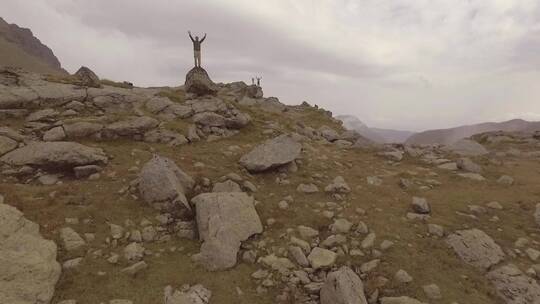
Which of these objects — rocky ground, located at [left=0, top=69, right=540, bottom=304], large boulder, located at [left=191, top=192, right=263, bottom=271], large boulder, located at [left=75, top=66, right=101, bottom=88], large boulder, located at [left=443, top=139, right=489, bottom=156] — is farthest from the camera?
large boulder, located at [left=443, top=139, right=489, bottom=156]

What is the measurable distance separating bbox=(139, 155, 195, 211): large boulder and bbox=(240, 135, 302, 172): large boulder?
3.92 meters

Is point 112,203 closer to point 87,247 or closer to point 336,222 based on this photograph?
point 87,247

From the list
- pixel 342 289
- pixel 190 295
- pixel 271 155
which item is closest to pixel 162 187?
pixel 190 295

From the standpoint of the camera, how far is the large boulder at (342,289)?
33.3 ft

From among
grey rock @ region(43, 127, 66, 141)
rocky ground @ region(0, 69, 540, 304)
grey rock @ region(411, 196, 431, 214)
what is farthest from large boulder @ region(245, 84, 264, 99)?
grey rock @ region(411, 196, 431, 214)

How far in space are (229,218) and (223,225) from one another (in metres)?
0.43

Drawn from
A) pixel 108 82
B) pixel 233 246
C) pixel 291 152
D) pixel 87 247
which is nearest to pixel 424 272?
pixel 233 246

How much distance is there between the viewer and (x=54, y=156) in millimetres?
16078

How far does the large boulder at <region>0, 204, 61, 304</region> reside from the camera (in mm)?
9383

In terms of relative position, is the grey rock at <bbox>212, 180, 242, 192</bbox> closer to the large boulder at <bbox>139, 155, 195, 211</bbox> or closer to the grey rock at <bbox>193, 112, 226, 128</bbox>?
the large boulder at <bbox>139, 155, 195, 211</bbox>

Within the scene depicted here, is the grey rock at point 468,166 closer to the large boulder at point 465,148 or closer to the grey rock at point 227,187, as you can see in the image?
the large boulder at point 465,148

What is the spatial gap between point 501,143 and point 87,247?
3504 centimetres

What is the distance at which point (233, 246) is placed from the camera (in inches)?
485

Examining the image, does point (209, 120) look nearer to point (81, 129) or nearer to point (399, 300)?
point (81, 129)
